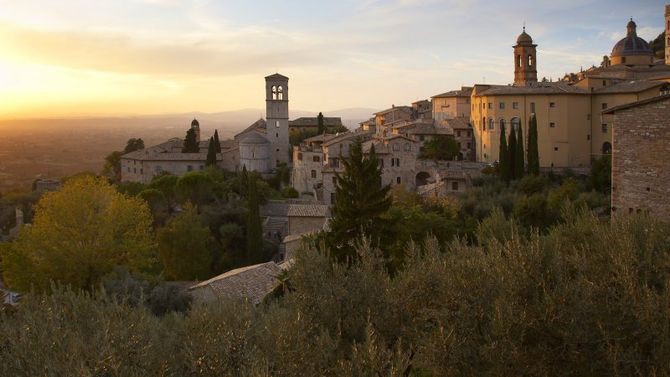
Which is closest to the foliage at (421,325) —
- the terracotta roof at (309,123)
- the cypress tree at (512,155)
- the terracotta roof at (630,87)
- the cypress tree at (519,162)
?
the cypress tree at (512,155)

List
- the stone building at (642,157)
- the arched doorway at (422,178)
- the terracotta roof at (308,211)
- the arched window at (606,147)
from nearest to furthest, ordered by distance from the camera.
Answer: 1. the stone building at (642,157)
2. the terracotta roof at (308,211)
3. the arched window at (606,147)
4. the arched doorway at (422,178)

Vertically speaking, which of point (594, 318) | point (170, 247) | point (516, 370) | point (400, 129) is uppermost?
point (400, 129)

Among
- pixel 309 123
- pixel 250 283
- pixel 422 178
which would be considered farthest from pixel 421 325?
pixel 309 123

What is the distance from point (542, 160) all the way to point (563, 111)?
3.62 m

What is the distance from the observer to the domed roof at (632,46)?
A: 5547 cm

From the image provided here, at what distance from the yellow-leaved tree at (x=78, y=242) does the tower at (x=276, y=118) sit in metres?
32.3

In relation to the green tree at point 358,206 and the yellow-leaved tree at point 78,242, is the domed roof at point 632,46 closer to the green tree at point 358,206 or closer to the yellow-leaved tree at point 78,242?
the green tree at point 358,206

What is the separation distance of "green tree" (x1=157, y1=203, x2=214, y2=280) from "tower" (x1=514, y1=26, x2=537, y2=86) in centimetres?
3228

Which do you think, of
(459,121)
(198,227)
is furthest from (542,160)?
(198,227)

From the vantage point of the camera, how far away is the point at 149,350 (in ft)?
20.0

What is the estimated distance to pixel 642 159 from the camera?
35.9 ft

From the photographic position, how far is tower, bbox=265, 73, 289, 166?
55.6 meters

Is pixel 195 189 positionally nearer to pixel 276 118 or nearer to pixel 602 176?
pixel 276 118

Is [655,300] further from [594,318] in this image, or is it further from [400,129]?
[400,129]
